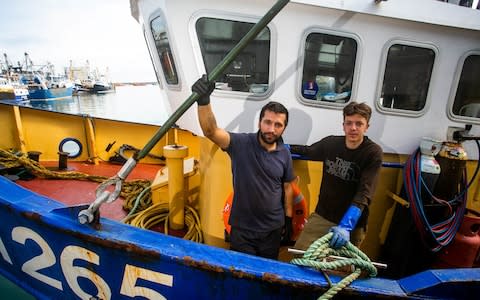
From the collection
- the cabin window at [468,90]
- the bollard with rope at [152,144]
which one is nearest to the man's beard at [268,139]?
the bollard with rope at [152,144]

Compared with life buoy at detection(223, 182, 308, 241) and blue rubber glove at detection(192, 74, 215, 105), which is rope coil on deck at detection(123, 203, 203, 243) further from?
blue rubber glove at detection(192, 74, 215, 105)

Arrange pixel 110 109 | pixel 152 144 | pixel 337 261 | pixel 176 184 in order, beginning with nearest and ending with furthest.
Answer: pixel 337 261 < pixel 152 144 < pixel 176 184 < pixel 110 109

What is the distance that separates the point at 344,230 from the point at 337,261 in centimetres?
24

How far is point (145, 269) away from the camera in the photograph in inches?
62.4

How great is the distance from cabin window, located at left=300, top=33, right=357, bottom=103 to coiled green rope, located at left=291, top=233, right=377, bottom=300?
1641mm

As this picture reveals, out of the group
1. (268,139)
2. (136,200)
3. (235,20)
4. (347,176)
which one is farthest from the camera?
(136,200)

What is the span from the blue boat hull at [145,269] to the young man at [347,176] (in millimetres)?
520

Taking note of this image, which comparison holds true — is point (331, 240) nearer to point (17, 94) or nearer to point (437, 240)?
point (437, 240)

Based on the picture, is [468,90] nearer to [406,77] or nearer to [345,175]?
[406,77]

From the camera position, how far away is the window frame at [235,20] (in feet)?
7.93

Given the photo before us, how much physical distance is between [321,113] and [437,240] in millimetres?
1707

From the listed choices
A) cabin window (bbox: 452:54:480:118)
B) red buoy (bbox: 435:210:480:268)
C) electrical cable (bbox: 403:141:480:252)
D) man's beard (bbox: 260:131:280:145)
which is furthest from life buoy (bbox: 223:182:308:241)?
cabin window (bbox: 452:54:480:118)

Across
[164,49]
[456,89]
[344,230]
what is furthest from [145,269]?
[456,89]

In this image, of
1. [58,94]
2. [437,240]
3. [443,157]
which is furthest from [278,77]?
[58,94]
